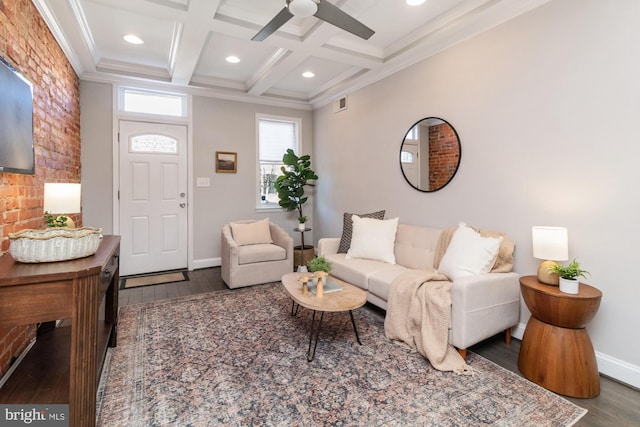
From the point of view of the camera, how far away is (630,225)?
1967mm

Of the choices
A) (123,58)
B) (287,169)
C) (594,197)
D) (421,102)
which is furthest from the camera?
(287,169)

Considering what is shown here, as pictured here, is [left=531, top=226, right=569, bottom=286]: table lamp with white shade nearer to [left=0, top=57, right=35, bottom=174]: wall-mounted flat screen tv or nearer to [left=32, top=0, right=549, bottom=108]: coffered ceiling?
[left=32, top=0, right=549, bottom=108]: coffered ceiling

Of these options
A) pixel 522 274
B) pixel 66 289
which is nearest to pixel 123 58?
pixel 66 289

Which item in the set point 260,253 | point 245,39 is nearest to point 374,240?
point 260,253

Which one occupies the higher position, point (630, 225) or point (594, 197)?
point (594, 197)

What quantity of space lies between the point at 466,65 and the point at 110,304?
3571 millimetres

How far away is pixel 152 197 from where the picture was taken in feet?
14.5

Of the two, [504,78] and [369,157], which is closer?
[504,78]

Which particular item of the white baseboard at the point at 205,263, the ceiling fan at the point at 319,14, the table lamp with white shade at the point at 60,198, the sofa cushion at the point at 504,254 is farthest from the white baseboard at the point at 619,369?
the white baseboard at the point at 205,263

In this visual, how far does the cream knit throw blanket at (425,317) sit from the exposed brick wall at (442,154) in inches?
41.8

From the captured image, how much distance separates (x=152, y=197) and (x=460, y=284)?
406cm

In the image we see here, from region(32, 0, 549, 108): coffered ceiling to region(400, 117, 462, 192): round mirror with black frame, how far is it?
750mm

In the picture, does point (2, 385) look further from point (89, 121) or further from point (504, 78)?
point (504, 78)

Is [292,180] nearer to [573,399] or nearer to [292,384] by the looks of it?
[292,384]
